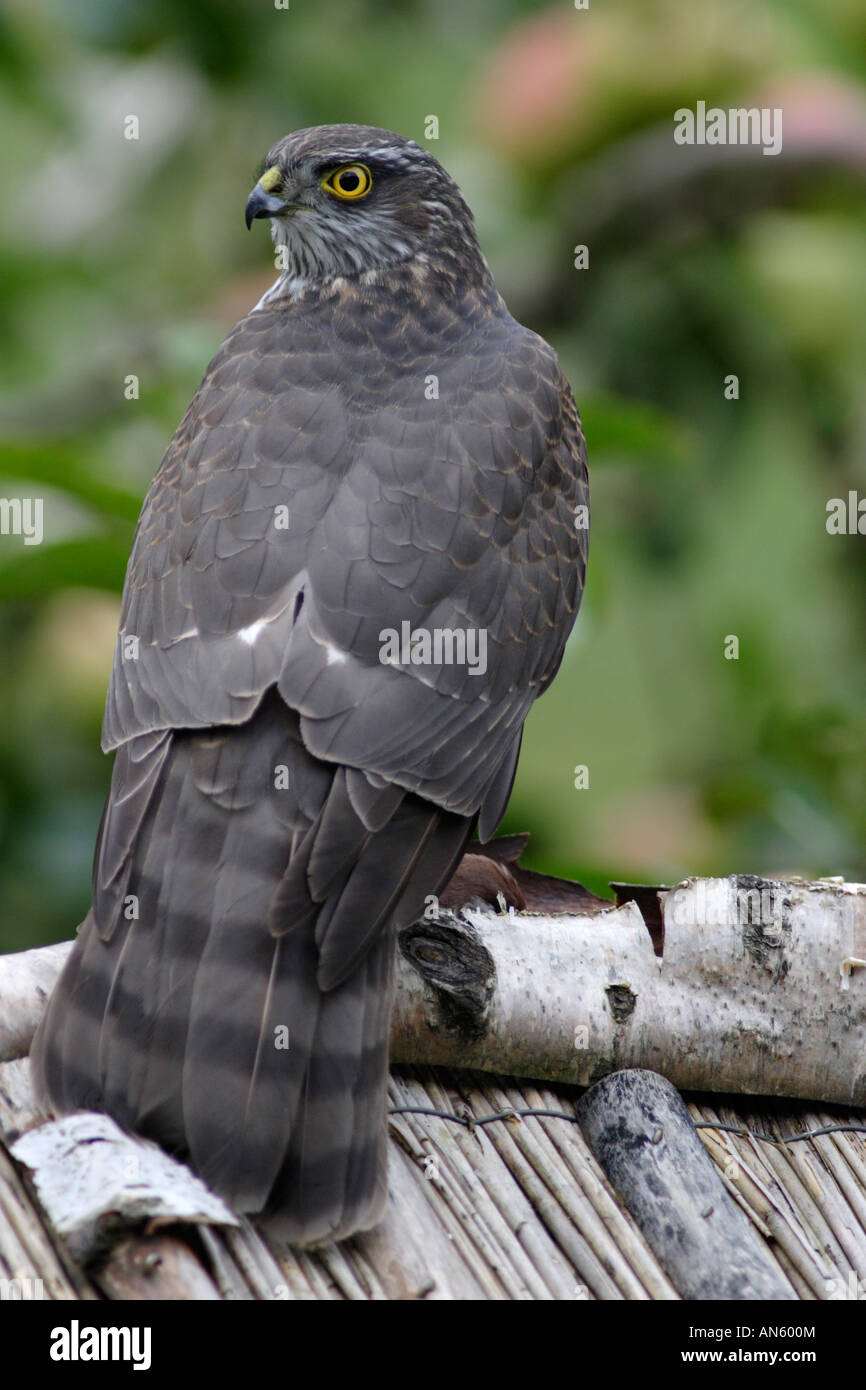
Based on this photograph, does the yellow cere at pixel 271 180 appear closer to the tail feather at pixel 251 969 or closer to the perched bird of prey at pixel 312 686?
the perched bird of prey at pixel 312 686

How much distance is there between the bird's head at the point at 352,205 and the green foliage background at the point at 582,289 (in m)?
0.40

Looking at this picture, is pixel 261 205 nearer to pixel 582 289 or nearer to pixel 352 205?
pixel 352 205

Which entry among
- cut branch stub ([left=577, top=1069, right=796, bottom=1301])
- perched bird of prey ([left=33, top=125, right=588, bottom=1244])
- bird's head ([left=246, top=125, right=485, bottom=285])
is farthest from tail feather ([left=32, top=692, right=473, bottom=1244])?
bird's head ([left=246, top=125, right=485, bottom=285])

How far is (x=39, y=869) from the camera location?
4.34 metres

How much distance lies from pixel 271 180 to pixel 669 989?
6.57 ft

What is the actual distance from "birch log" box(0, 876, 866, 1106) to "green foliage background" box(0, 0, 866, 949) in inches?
42.3

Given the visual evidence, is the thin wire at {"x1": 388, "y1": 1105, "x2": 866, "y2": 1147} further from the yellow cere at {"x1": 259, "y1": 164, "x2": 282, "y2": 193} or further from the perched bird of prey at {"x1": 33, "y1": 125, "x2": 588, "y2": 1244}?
the yellow cere at {"x1": 259, "y1": 164, "x2": 282, "y2": 193}

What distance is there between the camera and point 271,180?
3.72 metres

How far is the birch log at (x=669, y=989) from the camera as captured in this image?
278 cm

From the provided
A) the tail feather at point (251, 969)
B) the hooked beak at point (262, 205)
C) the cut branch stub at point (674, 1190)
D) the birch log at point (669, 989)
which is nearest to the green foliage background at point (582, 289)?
the hooked beak at point (262, 205)

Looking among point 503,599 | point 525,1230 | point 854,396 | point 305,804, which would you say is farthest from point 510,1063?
point 854,396

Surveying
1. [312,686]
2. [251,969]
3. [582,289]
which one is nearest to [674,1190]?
[251,969]

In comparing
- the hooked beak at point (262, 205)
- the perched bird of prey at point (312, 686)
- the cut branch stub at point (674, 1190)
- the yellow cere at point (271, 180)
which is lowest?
the cut branch stub at point (674, 1190)

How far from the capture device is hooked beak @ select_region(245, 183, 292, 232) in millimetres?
3732
